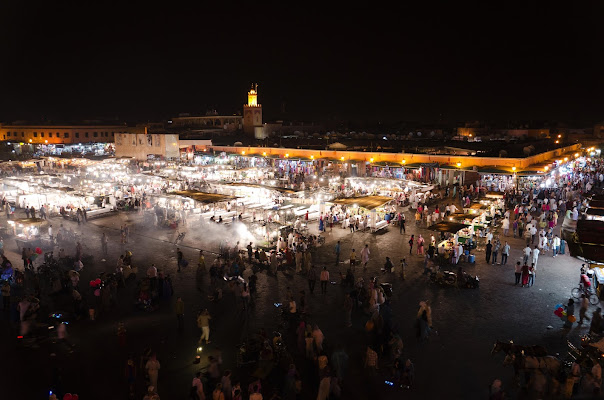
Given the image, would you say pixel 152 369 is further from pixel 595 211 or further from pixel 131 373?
pixel 595 211

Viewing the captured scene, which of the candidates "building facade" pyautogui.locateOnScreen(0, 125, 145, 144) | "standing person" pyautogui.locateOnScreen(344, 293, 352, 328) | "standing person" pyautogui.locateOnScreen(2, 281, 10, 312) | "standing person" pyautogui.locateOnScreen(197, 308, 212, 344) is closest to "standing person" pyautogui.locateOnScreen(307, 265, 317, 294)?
"standing person" pyautogui.locateOnScreen(344, 293, 352, 328)

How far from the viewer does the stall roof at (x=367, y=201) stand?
1698 cm

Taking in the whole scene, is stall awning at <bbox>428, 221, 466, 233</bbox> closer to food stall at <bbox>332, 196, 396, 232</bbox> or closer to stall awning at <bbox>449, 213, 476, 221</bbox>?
stall awning at <bbox>449, 213, 476, 221</bbox>

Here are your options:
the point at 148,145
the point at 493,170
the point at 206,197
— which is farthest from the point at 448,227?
the point at 148,145

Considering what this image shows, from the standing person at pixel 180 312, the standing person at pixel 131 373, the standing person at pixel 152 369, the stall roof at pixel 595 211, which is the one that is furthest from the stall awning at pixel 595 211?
the standing person at pixel 131 373

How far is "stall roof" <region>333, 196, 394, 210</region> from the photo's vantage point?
17.0 metres

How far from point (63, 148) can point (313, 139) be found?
91.6ft

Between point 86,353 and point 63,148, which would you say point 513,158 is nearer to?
point 86,353

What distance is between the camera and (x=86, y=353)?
838 cm

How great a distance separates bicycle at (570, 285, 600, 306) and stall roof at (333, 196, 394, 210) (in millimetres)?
7460

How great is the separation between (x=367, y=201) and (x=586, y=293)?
8631mm

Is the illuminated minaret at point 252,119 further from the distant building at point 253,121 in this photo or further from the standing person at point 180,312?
the standing person at point 180,312

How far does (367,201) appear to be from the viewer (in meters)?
17.6

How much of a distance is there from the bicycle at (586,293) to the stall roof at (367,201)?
746 cm
